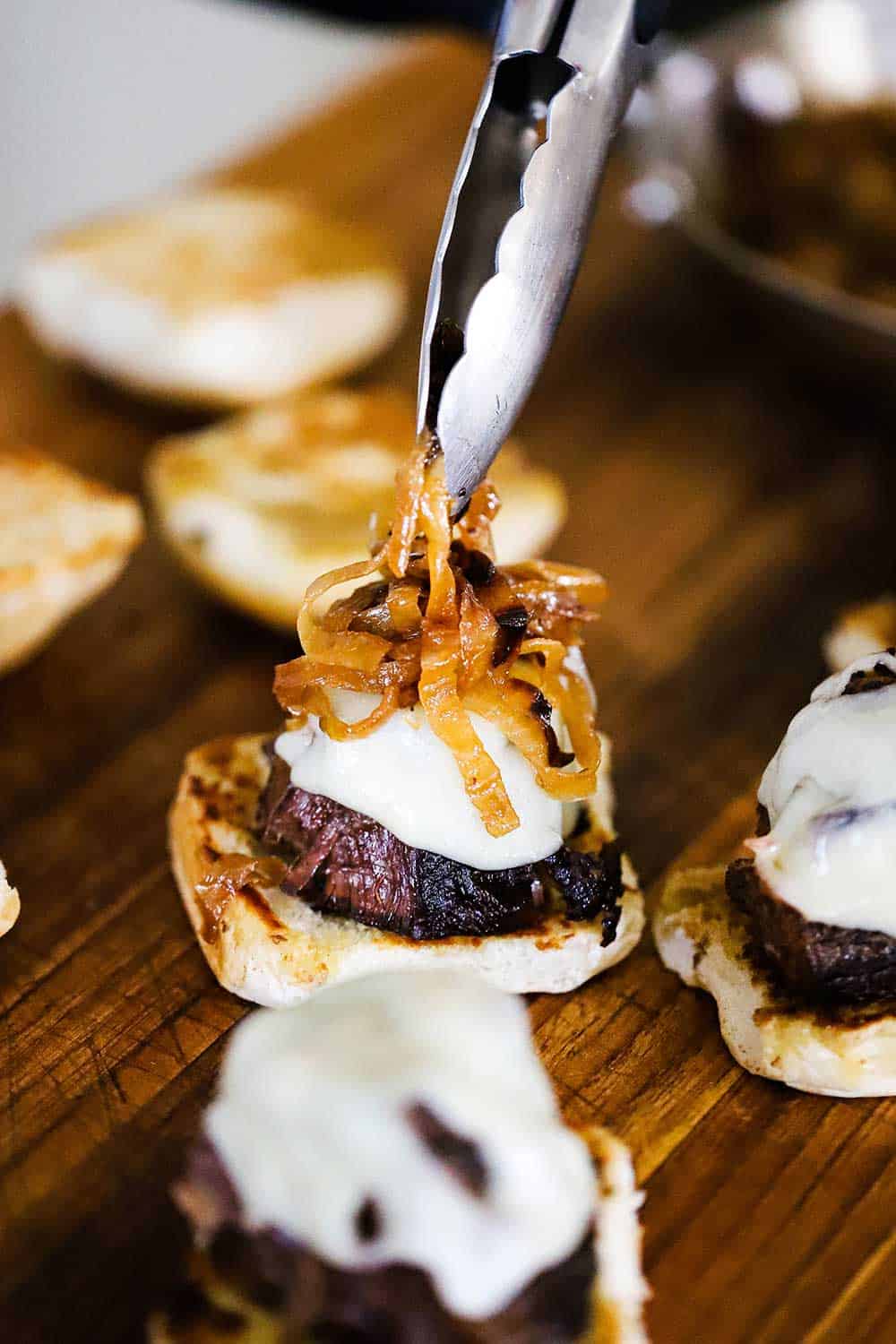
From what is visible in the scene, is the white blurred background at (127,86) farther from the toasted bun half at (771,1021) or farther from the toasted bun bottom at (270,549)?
the toasted bun half at (771,1021)

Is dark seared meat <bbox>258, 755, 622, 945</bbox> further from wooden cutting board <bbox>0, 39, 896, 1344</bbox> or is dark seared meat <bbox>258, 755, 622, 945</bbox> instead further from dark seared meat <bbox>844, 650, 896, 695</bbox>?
dark seared meat <bbox>844, 650, 896, 695</bbox>

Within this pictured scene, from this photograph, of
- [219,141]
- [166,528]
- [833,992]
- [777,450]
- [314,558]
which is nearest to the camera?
[833,992]

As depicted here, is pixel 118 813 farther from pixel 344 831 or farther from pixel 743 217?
pixel 743 217

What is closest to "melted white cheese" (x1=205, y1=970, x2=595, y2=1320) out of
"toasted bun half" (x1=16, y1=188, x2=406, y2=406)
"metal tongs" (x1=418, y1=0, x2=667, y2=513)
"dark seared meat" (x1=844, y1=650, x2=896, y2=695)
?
"dark seared meat" (x1=844, y1=650, x2=896, y2=695)

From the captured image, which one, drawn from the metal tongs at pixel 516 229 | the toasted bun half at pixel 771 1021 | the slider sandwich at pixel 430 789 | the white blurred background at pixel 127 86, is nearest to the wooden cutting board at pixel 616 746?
the toasted bun half at pixel 771 1021

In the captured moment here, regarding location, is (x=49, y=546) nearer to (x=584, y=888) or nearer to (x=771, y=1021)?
(x=584, y=888)

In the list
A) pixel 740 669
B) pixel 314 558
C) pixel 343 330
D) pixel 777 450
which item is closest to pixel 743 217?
pixel 777 450
